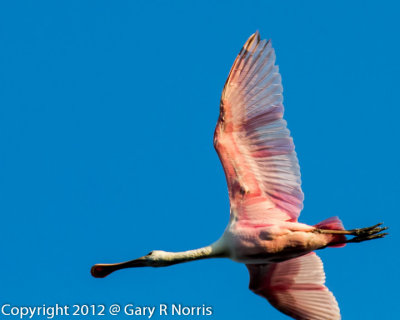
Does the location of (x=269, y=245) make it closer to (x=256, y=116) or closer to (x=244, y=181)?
(x=244, y=181)

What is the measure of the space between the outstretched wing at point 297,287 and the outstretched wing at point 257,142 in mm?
1368

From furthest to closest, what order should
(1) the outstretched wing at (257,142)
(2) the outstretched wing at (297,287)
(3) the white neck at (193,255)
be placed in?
(2) the outstretched wing at (297,287), (3) the white neck at (193,255), (1) the outstretched wing at (257,142)

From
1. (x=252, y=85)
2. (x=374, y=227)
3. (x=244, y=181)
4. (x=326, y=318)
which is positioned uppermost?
(x=252, y=85)

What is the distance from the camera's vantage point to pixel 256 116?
12336 millimetres

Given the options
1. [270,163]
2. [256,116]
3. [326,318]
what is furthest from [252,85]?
[326,318]

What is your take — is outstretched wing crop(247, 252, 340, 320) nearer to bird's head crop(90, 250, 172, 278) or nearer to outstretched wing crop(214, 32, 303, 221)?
outstretched wing crop(214, 32, 303, 221)

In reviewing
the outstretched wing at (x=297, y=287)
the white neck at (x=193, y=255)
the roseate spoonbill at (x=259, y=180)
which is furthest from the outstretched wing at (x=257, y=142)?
the outstretched wing at (x=297, y=287)

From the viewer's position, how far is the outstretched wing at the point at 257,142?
12.3m

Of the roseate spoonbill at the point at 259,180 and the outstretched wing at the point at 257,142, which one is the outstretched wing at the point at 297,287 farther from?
the outstretched wing at the point at 257,142

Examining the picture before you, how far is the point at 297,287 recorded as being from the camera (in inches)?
538

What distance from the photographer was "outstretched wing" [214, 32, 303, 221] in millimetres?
12266

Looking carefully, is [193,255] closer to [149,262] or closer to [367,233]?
[149,262]

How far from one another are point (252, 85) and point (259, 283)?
366 cm

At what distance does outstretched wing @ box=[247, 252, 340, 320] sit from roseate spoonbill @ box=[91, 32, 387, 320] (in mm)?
735
